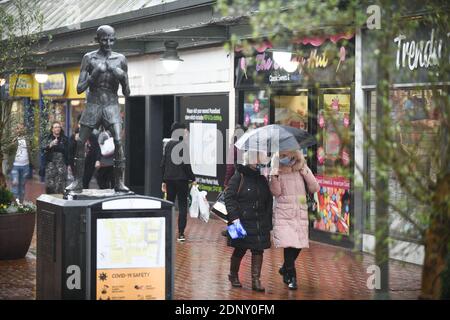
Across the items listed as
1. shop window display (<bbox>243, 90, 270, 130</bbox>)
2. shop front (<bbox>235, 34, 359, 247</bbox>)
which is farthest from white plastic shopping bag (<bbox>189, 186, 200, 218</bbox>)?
shop window display (<bbox>243, 90, 270, 130</bbox>)

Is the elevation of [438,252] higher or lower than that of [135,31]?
lower

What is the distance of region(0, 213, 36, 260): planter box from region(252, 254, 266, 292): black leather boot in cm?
393

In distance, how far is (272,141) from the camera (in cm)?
1088

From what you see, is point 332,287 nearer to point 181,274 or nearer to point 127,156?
point 181,274

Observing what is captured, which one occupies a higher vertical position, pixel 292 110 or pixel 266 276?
pixel 292 110

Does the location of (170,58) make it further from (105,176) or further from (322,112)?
(322,112)

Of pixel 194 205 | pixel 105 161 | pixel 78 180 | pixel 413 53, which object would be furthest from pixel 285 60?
pixel 78 180

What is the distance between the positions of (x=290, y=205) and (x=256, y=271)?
0.81 m

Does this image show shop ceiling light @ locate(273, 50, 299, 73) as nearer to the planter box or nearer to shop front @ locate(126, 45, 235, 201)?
shop front @ locate(126, 45, 235, 201)

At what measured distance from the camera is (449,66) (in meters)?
6.79

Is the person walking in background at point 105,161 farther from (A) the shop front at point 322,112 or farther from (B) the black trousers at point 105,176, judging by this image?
(A) the shop front at point 322,112

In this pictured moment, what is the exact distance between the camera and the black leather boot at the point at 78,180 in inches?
381
